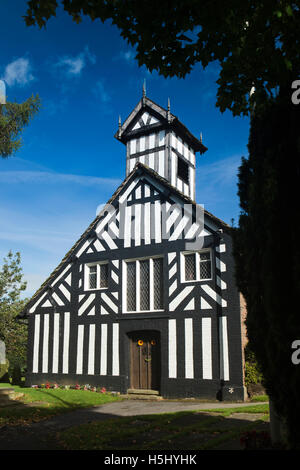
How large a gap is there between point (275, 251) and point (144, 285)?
1111 cm

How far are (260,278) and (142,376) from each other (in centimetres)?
1101

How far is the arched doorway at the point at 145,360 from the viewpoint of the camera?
15.0m

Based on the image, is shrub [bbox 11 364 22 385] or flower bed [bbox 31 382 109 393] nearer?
flower bed [bbox 31 382 109 393]

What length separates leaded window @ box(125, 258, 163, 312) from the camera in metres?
15.5

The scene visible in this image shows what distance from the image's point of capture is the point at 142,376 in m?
15.2

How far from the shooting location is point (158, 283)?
15656 mm

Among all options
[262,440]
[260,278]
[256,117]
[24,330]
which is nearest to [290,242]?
[260,278]

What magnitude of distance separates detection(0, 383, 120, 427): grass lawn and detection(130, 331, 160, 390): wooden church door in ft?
3.96

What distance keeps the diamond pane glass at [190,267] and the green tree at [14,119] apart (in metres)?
8.54

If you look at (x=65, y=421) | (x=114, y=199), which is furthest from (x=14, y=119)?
(x=65, y=421)

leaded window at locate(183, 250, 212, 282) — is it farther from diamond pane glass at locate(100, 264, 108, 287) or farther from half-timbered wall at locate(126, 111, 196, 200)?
half-timbered wall at locate(126, 111, 196, 200)

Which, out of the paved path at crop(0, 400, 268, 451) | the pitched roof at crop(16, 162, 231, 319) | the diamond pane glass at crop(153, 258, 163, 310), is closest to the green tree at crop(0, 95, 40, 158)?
the pitched roof at crop(16, 162, 231, 319)

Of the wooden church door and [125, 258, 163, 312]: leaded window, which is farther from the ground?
[125, 258, 163, 312]: leaded window
